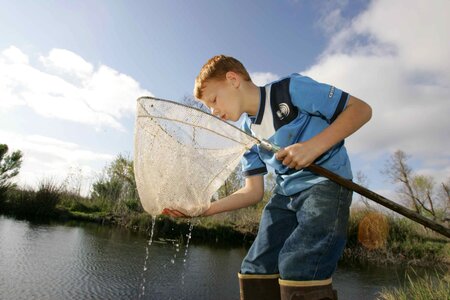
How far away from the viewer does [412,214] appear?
4.71 feet

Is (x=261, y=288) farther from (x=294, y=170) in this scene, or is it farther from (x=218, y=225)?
(x=218, y=225)

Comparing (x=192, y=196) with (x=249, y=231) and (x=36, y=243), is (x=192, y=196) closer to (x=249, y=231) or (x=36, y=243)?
(x=36, y=243)

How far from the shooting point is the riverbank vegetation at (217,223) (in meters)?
12.4

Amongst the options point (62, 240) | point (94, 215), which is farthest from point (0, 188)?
point (62, 240)

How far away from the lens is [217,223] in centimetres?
1300

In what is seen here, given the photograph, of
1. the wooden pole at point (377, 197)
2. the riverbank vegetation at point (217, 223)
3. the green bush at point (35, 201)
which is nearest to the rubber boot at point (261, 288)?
the wooden pole at point (377, 197)

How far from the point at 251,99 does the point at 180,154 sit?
492mm

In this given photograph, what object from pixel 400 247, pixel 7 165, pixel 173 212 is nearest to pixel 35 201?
pixel 7 165

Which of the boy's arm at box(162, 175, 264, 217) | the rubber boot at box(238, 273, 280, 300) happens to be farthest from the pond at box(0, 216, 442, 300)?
the rubber boot at box(238, 273, 280, 300)

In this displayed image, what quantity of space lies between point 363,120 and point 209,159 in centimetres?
82

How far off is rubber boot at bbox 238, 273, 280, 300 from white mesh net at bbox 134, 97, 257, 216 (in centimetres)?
46

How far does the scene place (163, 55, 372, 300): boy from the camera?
130 cm

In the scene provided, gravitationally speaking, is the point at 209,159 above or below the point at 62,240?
above

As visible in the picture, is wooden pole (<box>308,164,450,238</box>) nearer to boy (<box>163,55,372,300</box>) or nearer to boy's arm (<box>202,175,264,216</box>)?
boy (<box>163,55,372,300</box>)
